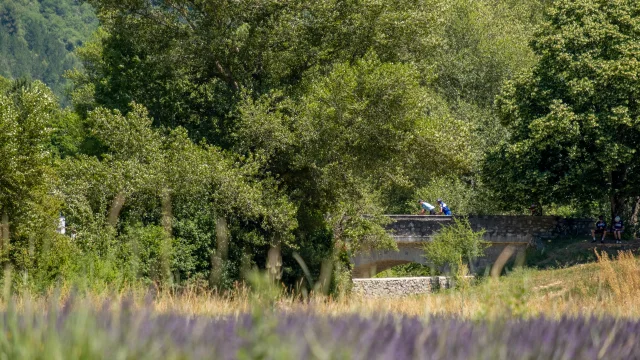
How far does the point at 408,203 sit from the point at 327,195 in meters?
19.5

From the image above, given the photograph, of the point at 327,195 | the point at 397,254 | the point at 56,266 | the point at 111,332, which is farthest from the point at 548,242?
the point at 111,332

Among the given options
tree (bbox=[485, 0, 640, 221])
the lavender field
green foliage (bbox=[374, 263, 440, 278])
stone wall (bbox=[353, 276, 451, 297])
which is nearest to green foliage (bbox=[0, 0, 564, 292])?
stone wall (bbox=[353, 276, 451, 297])

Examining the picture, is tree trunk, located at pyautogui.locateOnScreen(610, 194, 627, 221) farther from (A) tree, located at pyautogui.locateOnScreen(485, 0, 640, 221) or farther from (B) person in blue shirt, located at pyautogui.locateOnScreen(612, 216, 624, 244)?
(B) person in blue shirt, located at pyautogui.locateOnScreen(612, 216, 624, 244)

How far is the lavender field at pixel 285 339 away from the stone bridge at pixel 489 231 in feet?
98.9

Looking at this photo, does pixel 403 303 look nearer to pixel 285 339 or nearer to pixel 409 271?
pixel 285 339

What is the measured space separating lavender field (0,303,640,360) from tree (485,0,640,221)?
2723 cm

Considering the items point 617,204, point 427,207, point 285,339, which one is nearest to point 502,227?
point 427,207

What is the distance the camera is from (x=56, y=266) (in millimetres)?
18641

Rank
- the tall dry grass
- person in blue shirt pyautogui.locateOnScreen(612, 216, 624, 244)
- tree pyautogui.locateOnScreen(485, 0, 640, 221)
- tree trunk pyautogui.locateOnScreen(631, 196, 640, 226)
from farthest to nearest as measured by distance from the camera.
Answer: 1. tree trunk pyautogui.locateOnScreen(631, 196, 640, 226)
2. person in blue shirt pyautogui.locateOnScreen(612, 216, 624, 244)
3. tree pyautogui.locateOnScreen(485, 0, 640, 221)
4. the tall dry grass

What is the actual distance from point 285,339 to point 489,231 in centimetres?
3357

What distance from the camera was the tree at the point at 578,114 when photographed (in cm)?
3130

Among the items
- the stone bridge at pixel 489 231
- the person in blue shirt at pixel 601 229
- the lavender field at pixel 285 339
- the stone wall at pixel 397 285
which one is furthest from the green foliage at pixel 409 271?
the lavender field at pixel 285 339

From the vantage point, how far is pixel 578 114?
3216cm

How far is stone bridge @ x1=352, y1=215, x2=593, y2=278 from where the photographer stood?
3588 cm
